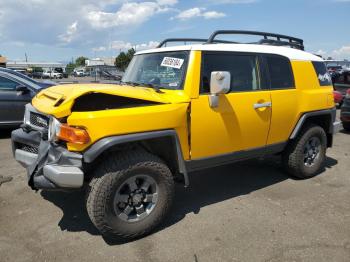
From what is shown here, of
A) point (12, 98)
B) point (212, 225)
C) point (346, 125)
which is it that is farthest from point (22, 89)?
point (346, 125)

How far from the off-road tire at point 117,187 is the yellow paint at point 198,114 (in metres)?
0.29

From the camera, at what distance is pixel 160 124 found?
11.5 feet

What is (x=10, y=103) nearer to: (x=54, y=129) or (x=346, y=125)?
(x=54, y=129)

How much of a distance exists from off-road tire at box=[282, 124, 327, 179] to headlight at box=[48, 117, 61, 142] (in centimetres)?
338

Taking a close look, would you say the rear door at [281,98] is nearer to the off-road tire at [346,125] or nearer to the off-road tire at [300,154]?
the off-road tire at [300,154]

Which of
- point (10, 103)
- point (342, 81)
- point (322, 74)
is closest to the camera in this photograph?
point (322, 74)

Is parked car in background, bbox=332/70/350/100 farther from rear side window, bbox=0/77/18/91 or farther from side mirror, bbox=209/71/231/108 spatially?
rear side window, bbox=0/77/18/91

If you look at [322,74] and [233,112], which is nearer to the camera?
[233,112]

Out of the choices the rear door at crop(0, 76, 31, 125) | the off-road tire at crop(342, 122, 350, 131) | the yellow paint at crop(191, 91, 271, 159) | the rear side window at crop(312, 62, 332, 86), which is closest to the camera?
the yellow paint at crop(191, 91, 271, 159)

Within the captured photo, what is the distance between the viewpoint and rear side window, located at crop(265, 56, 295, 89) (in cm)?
464

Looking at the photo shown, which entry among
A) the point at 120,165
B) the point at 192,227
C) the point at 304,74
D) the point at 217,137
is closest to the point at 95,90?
the point at 120,165

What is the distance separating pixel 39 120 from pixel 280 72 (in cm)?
309

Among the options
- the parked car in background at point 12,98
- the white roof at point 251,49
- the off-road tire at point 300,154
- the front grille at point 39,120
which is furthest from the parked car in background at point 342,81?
the front grille at point 39,120

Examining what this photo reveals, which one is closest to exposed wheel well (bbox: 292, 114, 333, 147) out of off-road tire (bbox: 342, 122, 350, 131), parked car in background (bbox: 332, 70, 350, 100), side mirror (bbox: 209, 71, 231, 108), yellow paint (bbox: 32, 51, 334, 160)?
yellow paint (bbox: 32, 51, 334, 160)
